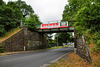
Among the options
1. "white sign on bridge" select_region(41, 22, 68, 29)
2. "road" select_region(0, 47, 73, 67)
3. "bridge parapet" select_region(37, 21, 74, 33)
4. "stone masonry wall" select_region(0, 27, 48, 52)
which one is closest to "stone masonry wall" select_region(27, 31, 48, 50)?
"stone masonry wall" select_region(0, 27, 48, 52)

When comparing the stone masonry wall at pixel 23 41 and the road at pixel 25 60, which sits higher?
the stone masonry wall at pixel 23 41

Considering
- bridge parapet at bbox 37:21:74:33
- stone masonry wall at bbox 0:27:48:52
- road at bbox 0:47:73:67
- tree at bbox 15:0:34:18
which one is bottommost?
road at bbox 0:47:73:67

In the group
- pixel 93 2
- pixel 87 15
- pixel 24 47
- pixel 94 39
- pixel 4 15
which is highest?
pixel 4 15

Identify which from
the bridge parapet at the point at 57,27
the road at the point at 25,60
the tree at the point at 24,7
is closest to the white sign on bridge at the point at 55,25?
the bridge parapet at the point at 57,27

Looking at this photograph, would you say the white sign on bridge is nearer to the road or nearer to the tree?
the road

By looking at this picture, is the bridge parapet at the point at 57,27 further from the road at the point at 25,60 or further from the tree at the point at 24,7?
the tree at the point at 24,7

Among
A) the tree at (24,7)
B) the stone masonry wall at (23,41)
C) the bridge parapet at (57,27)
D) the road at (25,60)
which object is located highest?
the tree at (24,7)

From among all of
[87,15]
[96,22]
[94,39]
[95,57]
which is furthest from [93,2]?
[95,57]

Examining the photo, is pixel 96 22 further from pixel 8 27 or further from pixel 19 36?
pixel 8 27

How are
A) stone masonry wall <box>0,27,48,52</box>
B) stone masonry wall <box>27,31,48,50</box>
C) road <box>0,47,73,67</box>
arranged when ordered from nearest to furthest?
road <box>0,47,73,67</box>, stone masonry wall <box>0,27,48,52</box>, stone masonry wall <box>27,31,48,50</box>

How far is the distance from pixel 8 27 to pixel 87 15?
71.0ft

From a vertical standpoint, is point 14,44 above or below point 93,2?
below

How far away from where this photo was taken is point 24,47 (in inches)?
837

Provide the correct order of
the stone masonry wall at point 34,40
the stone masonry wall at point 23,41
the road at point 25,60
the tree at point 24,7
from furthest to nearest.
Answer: the tree at point 24,7
the stone masonry wall at point 34,40
the stone masonry wall at point 23,41
the road at point 25,60
